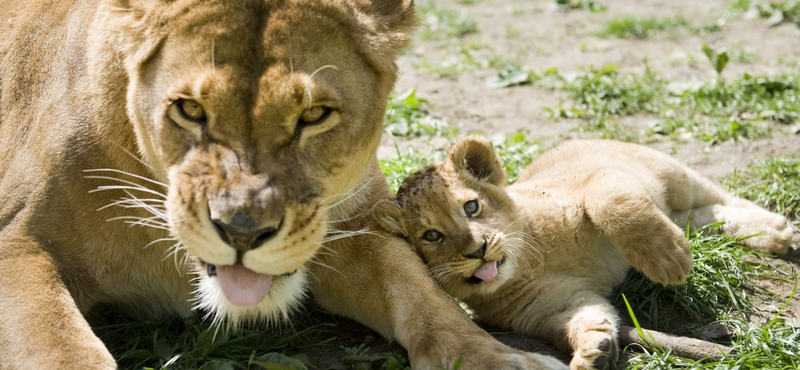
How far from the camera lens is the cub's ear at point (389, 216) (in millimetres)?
3330

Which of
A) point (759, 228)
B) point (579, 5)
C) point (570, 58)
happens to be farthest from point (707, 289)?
point (579, 5)

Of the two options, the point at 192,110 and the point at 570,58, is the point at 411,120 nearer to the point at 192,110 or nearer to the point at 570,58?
the point at 570,58

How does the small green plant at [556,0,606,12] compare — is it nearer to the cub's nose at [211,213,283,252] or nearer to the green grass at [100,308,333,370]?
the green grass at [100,308,333,370]

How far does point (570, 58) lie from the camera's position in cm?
712

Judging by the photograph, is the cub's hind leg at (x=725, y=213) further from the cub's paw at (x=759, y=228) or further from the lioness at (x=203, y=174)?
the lioness at (x=203, y=174)

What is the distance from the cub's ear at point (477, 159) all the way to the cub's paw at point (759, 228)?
1096 mm

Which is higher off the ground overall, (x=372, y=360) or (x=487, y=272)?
(x=487, y=272)

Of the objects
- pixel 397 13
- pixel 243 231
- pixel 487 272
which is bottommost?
pixel 487 272

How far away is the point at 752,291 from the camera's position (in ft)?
11.7

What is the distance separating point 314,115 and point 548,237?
1371 millimetres

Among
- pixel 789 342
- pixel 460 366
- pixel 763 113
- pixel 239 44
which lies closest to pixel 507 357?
pixel 460 366

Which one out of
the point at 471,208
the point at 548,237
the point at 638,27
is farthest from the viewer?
the point at 638,27

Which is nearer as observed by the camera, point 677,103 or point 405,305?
point 405,305

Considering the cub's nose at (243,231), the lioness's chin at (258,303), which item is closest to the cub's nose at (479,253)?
the lioness's chin at (258,303)
